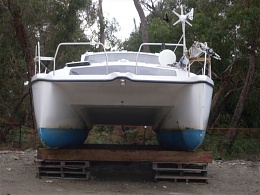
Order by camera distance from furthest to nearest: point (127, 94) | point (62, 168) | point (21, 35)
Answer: point (21, 35) < point (62, 168) < point (127, 94)

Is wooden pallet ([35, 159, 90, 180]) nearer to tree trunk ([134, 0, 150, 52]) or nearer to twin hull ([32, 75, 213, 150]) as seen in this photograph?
twin hull ([32, 75, 213, 150])

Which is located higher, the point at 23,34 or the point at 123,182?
the point at 23,34

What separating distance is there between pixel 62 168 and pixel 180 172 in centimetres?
195

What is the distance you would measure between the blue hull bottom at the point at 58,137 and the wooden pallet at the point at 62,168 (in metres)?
0.31

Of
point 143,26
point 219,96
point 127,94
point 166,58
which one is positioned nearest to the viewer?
point 127,94

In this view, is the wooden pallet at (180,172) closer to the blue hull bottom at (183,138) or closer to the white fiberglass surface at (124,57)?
the blue hull bottom at (183,138)

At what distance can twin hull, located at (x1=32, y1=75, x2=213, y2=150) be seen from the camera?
299 inches

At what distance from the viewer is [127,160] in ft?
27.6

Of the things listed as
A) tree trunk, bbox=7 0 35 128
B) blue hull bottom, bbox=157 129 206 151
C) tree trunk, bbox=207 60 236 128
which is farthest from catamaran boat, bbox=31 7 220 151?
tree trunk, bbox=207 60 236 128

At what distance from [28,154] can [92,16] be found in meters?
13.5

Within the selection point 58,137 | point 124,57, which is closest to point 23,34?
point 124,57

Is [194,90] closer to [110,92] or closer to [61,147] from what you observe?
[110,92]

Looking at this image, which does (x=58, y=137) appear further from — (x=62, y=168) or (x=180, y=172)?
(x=180, y=172)

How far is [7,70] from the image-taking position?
588 inches
